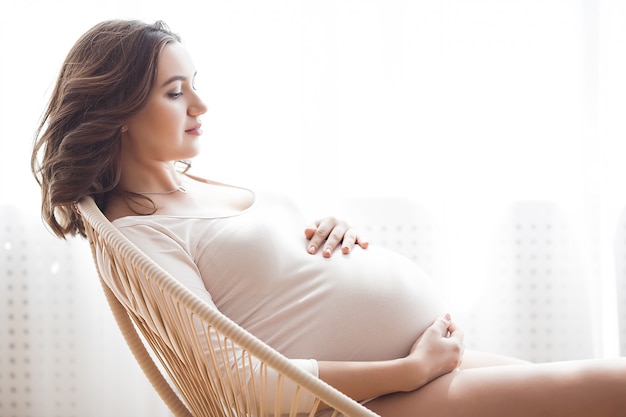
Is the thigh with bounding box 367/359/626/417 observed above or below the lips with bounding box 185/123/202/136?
below

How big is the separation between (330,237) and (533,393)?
473 mm

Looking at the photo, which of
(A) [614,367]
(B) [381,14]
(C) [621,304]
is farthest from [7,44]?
(C) [621,304]

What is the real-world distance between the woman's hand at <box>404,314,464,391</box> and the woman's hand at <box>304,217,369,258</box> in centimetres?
22

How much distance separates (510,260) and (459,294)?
162 mm

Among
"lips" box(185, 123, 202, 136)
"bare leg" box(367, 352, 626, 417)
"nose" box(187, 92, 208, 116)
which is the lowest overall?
"bare leg" box(367, 352, 626, 417)

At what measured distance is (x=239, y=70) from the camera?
177cm

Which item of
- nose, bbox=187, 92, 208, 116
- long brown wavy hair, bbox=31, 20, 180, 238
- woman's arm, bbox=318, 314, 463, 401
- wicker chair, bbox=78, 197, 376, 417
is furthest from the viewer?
nose, bbox=187, 92, 208, 116

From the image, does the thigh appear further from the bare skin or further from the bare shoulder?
the bare shoulder

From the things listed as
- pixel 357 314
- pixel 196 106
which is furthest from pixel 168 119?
pixel 357 314

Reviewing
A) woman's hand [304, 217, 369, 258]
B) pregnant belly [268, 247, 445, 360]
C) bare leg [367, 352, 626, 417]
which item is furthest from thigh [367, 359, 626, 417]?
woman's hand [304, 217, 369, 258]

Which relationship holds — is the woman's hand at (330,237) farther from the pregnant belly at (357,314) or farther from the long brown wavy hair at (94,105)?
the long brown wavy hair at (94,105)

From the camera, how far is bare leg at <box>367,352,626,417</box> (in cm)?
96

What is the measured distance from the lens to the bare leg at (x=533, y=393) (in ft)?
3.16

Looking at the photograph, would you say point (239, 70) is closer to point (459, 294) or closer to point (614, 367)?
point (459, 294)
